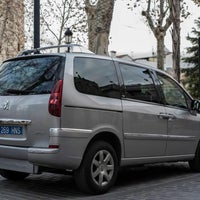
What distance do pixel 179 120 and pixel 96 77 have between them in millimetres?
2014

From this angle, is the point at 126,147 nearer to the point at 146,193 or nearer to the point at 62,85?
the point at 146,193

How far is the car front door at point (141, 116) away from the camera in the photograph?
24.0 feet

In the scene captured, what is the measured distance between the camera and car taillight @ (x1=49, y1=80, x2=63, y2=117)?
639cm

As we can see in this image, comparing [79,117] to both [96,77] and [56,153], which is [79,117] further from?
[96,77]

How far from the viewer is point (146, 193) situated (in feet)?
23.0

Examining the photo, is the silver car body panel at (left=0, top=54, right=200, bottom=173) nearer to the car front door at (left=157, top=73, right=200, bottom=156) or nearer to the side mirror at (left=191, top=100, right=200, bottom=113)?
the car front door at (left=157, top=73, right=200, bottom=156)

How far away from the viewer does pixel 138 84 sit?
7.72 meters

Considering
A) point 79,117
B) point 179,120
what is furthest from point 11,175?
point 179,120

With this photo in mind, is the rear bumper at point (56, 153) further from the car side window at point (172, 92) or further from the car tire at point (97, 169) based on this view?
the car side window at point (172, 92)

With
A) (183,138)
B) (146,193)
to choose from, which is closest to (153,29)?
(183,138)

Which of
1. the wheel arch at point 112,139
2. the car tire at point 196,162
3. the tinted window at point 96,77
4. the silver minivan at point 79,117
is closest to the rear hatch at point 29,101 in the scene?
the silver minivan at point 79,117

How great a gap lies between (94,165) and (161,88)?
Result: 2029mm

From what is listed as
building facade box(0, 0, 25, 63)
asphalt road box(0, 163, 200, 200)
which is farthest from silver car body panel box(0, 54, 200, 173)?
building facade box(0, 0, 25, 63)

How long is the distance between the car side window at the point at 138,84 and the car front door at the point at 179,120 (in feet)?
1.05
